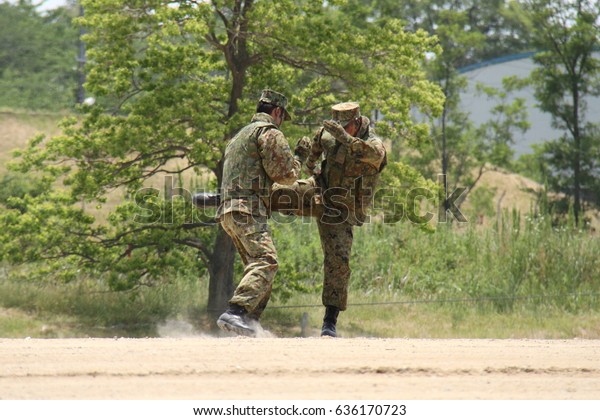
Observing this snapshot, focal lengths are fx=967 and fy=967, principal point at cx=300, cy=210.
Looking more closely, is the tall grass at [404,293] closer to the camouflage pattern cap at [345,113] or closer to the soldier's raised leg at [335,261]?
the soldier's raised leg at [335,261]

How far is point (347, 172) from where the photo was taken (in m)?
8.51

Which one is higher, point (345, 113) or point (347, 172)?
point (345, 113)

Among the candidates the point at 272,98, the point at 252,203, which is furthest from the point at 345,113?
the point at 252,203

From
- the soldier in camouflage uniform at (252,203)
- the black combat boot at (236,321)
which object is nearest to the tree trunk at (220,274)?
the soldier in camouflage uniform at (252,203)

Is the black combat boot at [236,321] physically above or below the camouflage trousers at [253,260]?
below

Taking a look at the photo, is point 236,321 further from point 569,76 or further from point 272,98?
point 569,76

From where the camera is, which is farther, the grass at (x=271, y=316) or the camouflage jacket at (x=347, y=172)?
the grass at (x=271, y=316)

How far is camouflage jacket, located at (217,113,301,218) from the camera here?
793 cm

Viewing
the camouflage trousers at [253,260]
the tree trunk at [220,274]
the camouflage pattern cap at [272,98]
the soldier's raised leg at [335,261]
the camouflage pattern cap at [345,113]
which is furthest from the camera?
the tree trunk at [220,274]

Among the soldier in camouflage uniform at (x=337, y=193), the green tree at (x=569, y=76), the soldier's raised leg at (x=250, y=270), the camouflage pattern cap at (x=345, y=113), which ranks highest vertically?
the green tree at (x=569, y=76)

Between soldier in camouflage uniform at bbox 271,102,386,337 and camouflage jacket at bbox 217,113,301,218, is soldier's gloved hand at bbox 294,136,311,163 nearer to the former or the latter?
soldier in camouflage uniform at bbox 271,102,386,337

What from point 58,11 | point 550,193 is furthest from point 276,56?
point 58,11

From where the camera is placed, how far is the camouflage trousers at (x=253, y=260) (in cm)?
792

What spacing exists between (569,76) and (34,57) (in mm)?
18504
